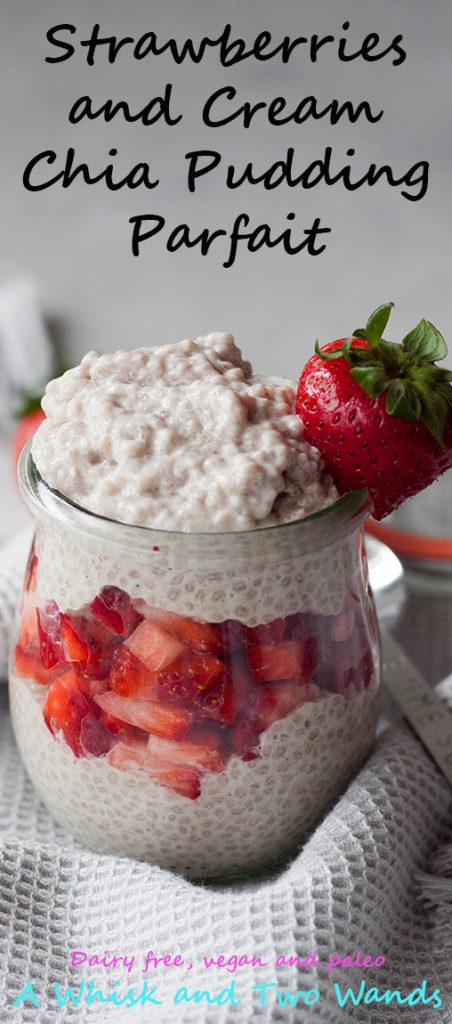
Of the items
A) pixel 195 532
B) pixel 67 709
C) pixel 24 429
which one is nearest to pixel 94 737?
pixel 67 709

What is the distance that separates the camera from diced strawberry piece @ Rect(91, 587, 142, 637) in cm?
92

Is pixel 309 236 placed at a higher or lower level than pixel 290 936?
higher

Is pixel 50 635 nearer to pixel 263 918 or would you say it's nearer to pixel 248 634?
pixel 248 634

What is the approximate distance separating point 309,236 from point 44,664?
142 centimetres

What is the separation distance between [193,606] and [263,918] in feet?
0.89

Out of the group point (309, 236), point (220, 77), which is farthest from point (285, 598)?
point (220, 77)

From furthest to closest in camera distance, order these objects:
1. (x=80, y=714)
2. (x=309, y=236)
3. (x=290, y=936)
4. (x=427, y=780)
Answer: (x=309, y=236) < (x=427, y=780) < (x=80, y=714) < (x=290, y=936)

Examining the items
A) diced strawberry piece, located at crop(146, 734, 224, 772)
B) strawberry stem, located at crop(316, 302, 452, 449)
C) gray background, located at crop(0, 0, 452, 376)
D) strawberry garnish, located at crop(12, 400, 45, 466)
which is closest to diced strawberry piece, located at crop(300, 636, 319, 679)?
diced strawberry piece, located at crop(146, 734, 224, 772)

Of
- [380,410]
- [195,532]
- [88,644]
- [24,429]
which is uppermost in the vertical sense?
[380,410]

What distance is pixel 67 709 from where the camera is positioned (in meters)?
0.99

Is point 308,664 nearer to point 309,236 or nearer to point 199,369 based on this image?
point 199,369

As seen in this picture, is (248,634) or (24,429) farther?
(24,429)

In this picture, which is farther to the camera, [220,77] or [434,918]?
[220,77]

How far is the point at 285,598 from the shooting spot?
0.92m
